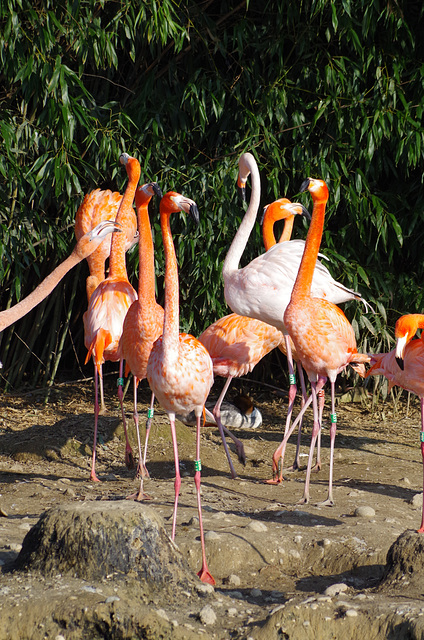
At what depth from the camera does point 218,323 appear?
4.88 metres

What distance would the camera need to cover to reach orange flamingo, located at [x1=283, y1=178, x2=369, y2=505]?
3920 mm

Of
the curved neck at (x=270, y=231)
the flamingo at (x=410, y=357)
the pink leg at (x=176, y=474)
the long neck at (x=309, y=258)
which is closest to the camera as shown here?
the pink leg at (x=176, y=474)

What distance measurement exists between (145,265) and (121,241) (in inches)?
27.1

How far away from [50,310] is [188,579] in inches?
160

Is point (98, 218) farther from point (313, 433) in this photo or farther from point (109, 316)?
point (313, 433)

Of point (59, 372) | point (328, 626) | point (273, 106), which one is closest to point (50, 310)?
point (59, 372)

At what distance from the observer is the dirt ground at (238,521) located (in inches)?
90.1

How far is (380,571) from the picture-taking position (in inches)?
117

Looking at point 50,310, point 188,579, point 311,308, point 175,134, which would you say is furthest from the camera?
point 50,310

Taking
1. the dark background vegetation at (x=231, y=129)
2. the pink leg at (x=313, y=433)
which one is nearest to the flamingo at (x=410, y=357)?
the pink leg at (x=313, y=433)

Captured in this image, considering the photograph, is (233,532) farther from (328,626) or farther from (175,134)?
(175,134)

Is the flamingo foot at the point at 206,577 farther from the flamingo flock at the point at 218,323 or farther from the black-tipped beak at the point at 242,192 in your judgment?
the black-tipped beak at the point at 242,192

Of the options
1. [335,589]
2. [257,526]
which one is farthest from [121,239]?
[335,589]

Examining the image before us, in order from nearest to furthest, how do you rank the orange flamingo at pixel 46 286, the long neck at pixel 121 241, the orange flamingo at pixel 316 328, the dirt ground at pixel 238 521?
the dirt ground at pixel 238 521 → the orange flamingo at pixel 46 286 → the orange flamingo at pixel 316 328 → the long neck at pixel 121 241
